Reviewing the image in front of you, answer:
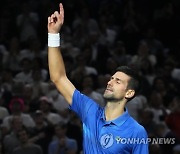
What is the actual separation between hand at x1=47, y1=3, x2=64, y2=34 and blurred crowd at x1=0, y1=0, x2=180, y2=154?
421 centimetres

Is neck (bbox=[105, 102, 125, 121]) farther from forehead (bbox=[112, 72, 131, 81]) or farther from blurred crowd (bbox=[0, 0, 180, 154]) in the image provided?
blurred crowd (bbox=[0, 0, 180, 154])

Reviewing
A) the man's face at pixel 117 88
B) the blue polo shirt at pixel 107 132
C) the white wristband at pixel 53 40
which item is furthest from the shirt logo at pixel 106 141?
the white wristband at pixel 53 40

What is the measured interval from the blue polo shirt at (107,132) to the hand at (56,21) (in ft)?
1.89

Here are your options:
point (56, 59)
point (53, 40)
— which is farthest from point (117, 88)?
point (53, 40)

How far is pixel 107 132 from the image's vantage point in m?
4.89

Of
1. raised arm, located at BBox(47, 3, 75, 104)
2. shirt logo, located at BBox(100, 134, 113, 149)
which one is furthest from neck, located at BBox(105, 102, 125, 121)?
raised arm, located at BBox(47, 3, 75, 104)

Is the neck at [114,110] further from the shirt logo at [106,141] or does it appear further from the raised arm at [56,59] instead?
the raised arm at [56,59]

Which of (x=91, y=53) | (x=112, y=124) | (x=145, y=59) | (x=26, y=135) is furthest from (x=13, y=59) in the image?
(x=112, y=124)

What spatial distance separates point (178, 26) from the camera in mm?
14180

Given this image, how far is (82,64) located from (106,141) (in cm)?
700

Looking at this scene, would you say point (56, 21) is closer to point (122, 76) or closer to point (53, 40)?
point (53, 40)

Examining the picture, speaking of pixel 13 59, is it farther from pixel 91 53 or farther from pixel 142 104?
pixel 142 104

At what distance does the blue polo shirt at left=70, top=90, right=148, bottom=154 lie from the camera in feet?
15.8

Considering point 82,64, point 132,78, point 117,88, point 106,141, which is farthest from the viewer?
point 82,64
